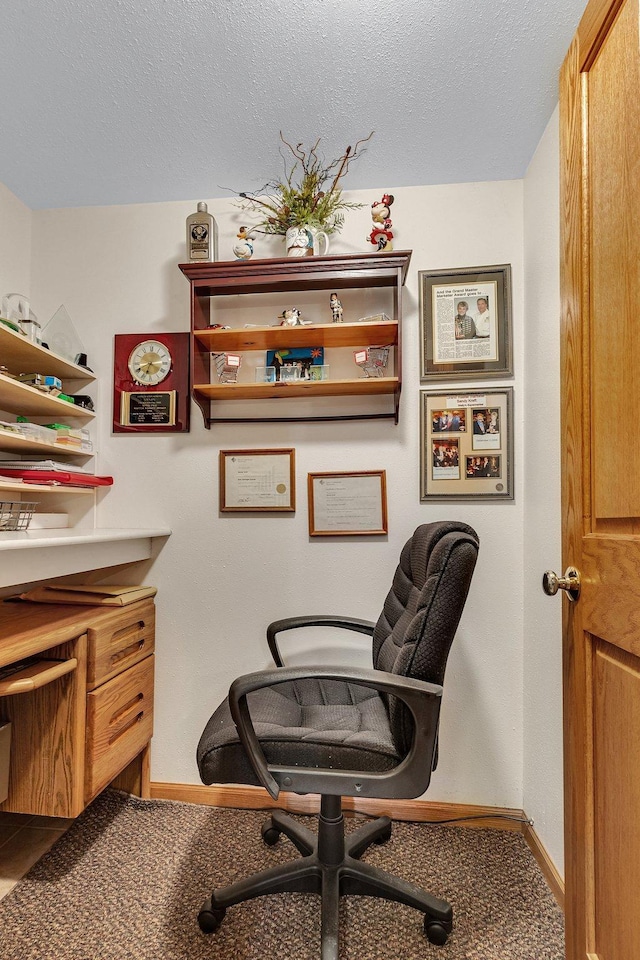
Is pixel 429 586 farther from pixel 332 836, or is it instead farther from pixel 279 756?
pixel 332 836

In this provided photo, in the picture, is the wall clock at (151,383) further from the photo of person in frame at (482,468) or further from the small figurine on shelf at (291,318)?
the photo of person in frame at (482,468)

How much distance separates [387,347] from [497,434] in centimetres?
54

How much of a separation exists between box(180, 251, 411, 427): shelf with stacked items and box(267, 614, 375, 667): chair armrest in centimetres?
77

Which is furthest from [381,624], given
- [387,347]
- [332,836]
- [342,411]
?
[387,347]

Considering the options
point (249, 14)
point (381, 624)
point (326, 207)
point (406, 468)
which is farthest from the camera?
point (406, 468)

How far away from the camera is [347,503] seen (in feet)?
6.53

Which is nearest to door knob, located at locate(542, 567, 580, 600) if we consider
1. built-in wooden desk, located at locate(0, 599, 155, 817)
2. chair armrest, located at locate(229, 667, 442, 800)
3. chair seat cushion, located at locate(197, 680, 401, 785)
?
chair armrest, located at locate(229, 667, 442, 800)

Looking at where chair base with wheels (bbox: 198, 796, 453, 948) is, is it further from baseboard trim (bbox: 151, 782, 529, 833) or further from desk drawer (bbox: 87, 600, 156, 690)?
desk drawer (bbox: 87, 600, 156, 690)

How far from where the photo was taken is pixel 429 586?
122 cm

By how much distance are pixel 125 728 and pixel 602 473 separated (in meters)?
1.74

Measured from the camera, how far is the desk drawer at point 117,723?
1.58m

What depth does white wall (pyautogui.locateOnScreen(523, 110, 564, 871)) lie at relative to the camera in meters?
1.61

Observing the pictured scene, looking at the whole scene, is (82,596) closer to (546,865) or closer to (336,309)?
(336,309)

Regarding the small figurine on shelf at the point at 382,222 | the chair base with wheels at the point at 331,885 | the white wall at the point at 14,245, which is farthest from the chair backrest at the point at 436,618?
the white wall at the point at 14,245
